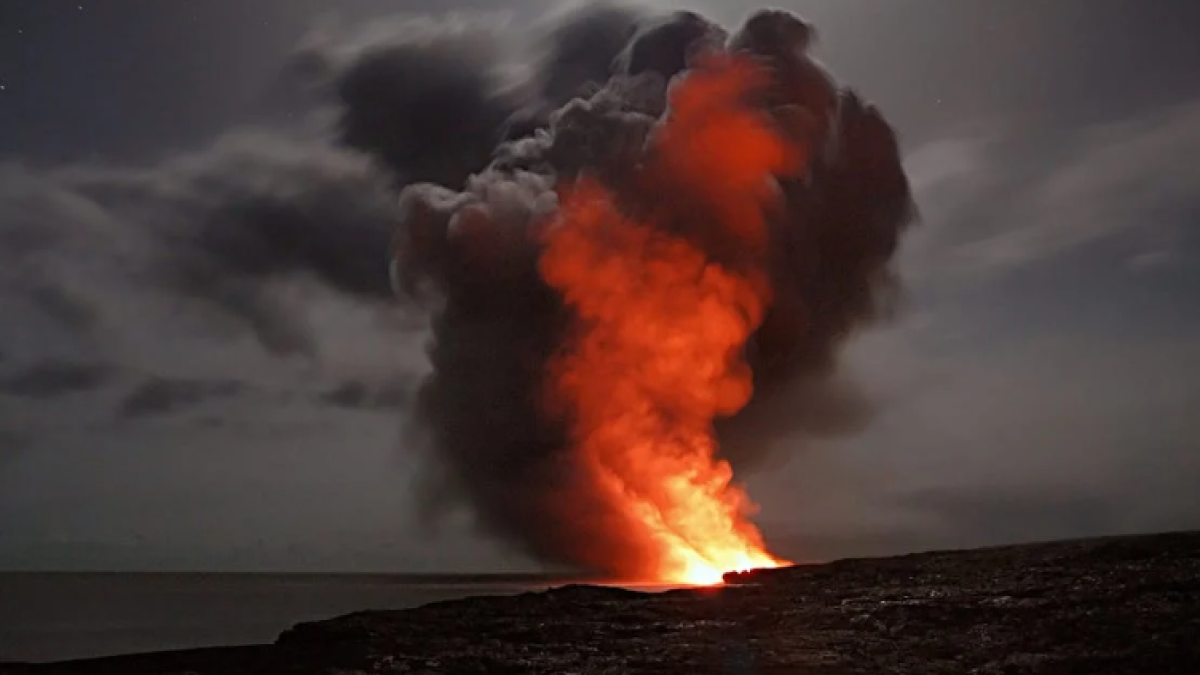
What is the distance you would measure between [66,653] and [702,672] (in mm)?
74148

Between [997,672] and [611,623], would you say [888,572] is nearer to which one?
[611,623]

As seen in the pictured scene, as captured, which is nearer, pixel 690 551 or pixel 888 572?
pixel 888 572

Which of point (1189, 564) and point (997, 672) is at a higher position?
point (1189, 564)

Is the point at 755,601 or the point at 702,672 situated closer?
the point at 702,672

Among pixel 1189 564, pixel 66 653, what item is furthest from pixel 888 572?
pixel 66 653

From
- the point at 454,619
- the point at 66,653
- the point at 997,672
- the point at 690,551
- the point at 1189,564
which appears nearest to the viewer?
the point at 997,672

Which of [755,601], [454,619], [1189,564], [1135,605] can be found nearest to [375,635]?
[454,619]

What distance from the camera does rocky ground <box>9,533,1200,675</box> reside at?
3256 cm

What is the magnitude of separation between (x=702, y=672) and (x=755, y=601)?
13.2 m

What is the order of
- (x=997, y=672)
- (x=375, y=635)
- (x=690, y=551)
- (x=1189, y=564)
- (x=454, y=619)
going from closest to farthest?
(x=997, y=672), (x=1189, y=564), (x=375, y=635), (x=454, y=619), (x=690, y=551)

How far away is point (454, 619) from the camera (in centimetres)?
4766

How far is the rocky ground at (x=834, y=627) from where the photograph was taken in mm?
32562

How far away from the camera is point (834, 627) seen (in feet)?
130

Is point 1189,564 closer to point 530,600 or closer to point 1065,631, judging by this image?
point 1065,631
